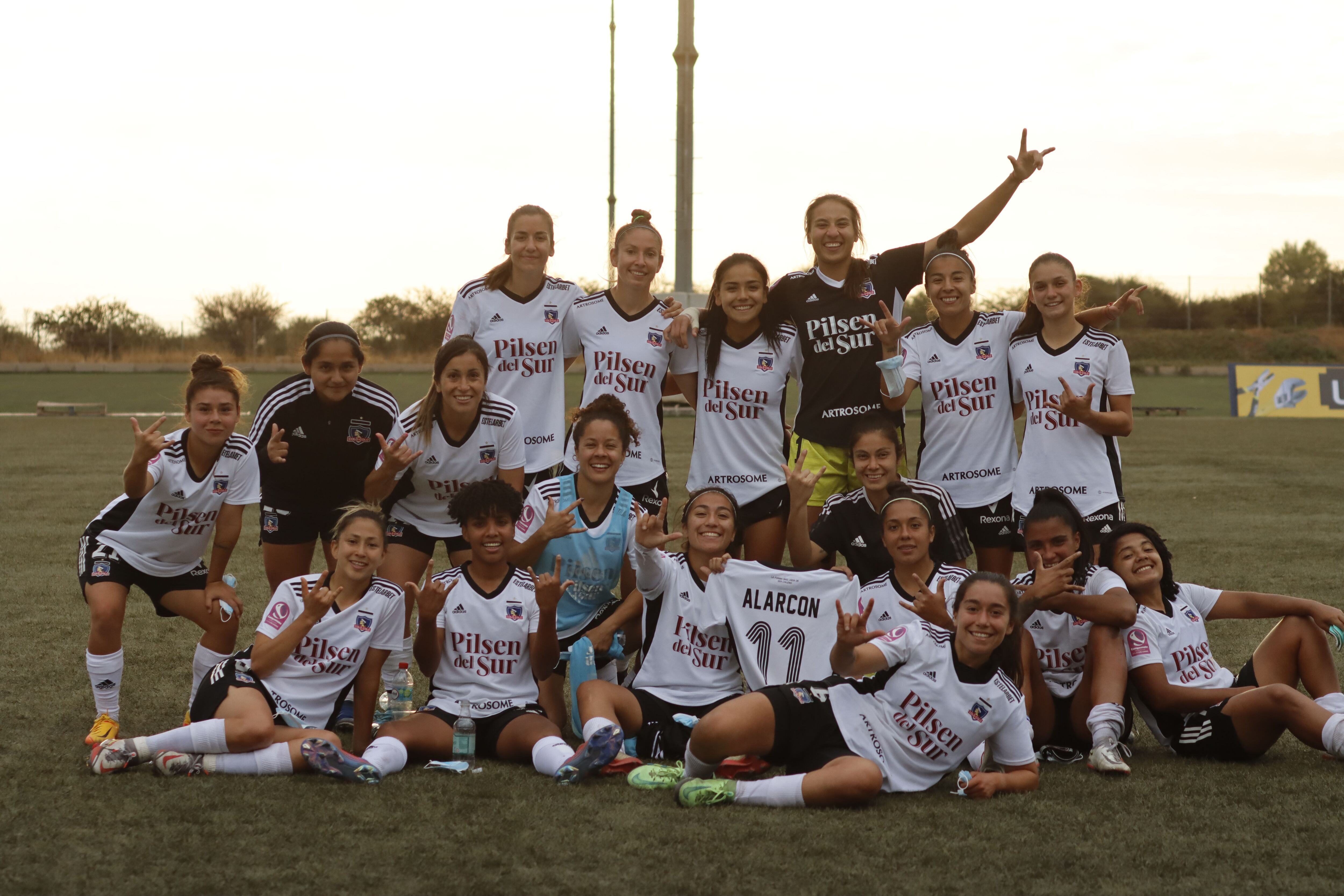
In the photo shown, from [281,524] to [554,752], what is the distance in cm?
176

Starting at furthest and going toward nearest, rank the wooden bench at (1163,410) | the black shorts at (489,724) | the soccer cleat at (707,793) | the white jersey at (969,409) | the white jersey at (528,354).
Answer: the wooden bench at (1163,410), the white jersey at (528,354), the white jersey at (969,409), the black shorts at (489,724), the soccer cleat at (707,793)

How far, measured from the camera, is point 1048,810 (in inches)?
146

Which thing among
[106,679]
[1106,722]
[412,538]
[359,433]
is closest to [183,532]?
[106,679]

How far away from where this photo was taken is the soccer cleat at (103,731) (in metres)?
4.38

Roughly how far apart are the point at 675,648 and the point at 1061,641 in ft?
4.79

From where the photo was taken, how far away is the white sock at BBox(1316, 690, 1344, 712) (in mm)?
4164

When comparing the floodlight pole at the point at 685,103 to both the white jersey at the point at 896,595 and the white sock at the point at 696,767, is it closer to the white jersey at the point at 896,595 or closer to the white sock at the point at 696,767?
the white jersey at the point at 896,595

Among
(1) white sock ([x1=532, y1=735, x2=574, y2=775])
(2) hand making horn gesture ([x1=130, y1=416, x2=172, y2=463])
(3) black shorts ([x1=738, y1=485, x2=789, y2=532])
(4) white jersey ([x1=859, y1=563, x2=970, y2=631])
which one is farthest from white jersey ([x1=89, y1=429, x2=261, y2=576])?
(4) white jersey ([x1=859, y1=563, x2=970, y2=631])

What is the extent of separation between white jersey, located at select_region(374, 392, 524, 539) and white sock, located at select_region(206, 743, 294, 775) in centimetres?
127

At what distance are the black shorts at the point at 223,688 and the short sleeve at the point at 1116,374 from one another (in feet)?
11.2

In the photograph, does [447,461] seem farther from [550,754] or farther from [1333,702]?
[1333,702]

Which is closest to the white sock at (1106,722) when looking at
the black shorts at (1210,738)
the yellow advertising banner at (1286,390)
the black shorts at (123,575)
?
the black shorts at (1210,738)

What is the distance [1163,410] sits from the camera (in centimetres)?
2667

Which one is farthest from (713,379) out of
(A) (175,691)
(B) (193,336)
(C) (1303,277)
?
(C) (1303,277)
